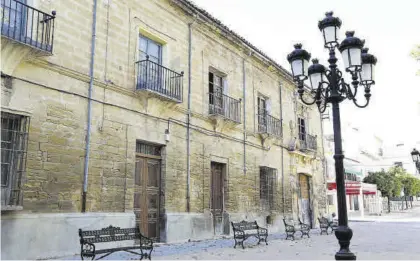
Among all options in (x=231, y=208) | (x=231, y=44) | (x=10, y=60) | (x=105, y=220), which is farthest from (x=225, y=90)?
(x=10, y=60)

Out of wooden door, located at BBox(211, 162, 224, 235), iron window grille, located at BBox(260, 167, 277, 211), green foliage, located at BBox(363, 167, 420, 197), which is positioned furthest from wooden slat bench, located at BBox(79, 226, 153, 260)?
green foliage, located at BBox(363, 167, 420, 197)

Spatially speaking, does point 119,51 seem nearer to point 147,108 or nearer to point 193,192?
point 147,108

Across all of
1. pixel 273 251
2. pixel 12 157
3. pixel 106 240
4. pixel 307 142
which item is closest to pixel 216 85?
pixel 273 251

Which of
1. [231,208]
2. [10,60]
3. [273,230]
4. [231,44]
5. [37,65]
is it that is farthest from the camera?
[273,230]

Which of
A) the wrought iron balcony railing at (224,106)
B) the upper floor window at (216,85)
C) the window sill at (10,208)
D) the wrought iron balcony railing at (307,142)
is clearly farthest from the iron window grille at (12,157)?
the wrought iron balcony railing at (307,142)

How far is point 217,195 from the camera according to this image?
12.6 m

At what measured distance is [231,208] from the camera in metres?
12.8

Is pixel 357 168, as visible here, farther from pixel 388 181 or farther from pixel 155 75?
pixel 155 75

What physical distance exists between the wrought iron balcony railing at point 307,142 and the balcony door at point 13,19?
13117 millimetres

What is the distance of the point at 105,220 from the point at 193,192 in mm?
3320

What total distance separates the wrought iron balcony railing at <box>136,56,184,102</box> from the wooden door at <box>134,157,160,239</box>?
1738 millimetres

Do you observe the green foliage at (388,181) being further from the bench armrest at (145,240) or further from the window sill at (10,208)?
the window sill at (10,208)

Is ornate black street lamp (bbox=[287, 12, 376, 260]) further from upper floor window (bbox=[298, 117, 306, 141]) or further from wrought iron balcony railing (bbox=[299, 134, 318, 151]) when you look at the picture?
upper floor window (bbox=[298, 117, 306, 141])

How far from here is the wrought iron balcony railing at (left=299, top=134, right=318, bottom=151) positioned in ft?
59.2
